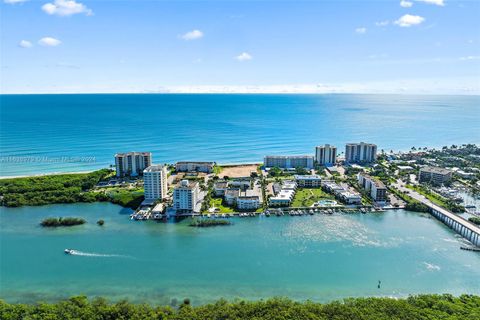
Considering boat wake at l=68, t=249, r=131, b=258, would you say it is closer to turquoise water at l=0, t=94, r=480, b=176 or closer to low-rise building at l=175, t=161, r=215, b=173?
low-rise building at l=175, t=161, r=215, b=173

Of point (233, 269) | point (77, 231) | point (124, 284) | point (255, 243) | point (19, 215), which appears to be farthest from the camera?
point (19, 215)

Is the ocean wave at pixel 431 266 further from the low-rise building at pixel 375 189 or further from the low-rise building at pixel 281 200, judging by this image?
the low-rise building at pixel 281 200

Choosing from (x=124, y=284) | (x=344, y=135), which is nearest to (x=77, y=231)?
(x=124, y=284)

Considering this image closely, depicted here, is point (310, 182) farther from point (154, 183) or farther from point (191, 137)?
point (191, 137)

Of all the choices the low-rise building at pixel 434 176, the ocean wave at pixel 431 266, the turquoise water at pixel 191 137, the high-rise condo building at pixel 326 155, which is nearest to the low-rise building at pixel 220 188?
the turquoise water at pixel 191 137

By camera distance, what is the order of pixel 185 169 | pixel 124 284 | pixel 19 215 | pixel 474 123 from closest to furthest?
pixel 124 284, pixel 19 215, pixel 185 169, pixel 474 123

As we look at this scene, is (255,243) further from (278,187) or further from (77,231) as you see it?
(77,231)

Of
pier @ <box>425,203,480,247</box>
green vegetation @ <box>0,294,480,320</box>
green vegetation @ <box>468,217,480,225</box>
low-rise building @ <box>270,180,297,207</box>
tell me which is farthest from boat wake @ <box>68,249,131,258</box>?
green vegetation @ <box>468,217,480,225</box>
